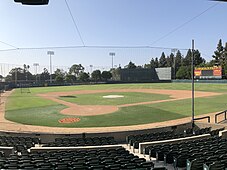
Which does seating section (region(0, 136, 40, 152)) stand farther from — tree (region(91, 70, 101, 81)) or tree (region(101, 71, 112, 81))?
tree (region(91, 70, 101, 81))

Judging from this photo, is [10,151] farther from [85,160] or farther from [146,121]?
[146,121]

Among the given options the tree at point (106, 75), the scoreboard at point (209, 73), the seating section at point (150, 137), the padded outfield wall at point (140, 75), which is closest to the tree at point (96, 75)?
the tree at point (106, 75)

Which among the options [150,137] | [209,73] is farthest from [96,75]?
[150,137]

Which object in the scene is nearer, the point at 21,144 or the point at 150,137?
the point at 21,144

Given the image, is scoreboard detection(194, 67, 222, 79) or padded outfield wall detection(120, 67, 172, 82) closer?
scoreboard detection(194, 67, 222, 79)

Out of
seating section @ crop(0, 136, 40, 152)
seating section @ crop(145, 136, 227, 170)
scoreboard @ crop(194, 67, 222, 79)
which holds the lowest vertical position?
seating section @ crop(0, 136, 40, 152)

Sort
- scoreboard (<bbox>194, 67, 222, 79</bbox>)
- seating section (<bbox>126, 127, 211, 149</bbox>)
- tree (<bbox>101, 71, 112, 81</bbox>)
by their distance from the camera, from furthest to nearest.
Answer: tree (<bbox>101, 71, 112, 81</bbox>), scoreboard (<bbox>194, 67, 222, 79</bbox>), seating section (<bbox>126, 127, 211, 149</bbox>)

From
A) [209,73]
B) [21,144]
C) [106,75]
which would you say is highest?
[106,75]

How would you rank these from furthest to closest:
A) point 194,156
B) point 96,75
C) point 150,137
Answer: point 96,75
point 150,137
point 194,156

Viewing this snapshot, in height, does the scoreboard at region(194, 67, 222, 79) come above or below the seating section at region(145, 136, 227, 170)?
above

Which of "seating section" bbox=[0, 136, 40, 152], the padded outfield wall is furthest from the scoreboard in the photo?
"seating section" bbox=[0, 136, 40, 152]

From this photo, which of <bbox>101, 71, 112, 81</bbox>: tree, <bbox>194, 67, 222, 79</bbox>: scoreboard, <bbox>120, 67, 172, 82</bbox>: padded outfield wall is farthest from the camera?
<bbox>101, 71, 112, 81</bbox>: tree

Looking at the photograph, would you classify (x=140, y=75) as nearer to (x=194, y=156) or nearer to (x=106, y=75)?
(x=106, y=75)

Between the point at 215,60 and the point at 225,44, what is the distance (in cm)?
899
